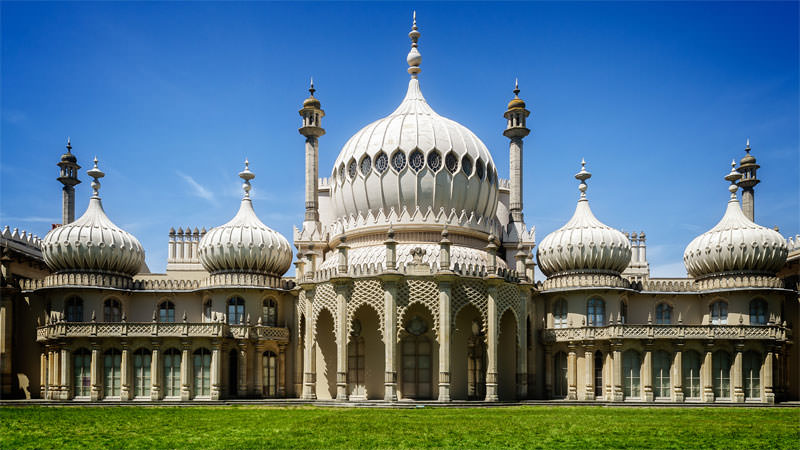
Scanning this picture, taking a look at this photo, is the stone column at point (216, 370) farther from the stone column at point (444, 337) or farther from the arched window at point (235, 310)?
the stone column at point (444, 337)

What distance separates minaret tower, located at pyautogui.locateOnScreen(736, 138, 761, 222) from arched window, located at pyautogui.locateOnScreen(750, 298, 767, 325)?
923 cm

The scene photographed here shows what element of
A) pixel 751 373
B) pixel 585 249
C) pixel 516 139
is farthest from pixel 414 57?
pixel 751 373

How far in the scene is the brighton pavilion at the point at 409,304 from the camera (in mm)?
38656

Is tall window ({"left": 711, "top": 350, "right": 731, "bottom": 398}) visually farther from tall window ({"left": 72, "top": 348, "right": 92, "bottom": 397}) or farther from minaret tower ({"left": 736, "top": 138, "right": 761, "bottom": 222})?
tall window ({"left": 72, "top": 348, "right": 92, "bottom": 397})

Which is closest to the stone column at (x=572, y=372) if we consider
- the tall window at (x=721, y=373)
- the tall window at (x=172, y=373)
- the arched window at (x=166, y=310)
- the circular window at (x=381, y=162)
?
the tall window at (x=721, y=373)

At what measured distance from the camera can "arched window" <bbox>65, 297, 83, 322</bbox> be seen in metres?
43.3

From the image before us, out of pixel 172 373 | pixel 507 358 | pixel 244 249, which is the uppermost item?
pixel 244 249

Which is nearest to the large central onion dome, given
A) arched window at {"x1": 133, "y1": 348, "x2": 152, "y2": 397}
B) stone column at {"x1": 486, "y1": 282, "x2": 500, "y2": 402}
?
stone column at {"x1": 486, "y1": 282, "x2": 500, "y2": 402}

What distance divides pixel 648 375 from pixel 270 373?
21.2 metres

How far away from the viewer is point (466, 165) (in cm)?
4247

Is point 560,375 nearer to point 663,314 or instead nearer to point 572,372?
point 572,372

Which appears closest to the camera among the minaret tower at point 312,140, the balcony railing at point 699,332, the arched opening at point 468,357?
the arched opening at point 468,357

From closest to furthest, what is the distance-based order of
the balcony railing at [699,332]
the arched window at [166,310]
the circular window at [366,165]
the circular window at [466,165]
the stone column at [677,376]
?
the stone column at [677,376] → the balcony railing at [699,332] → the circular window at [366,165] → the circular window at [466,165] → the arched window at [166,310]

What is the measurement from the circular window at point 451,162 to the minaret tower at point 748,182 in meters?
21.2
